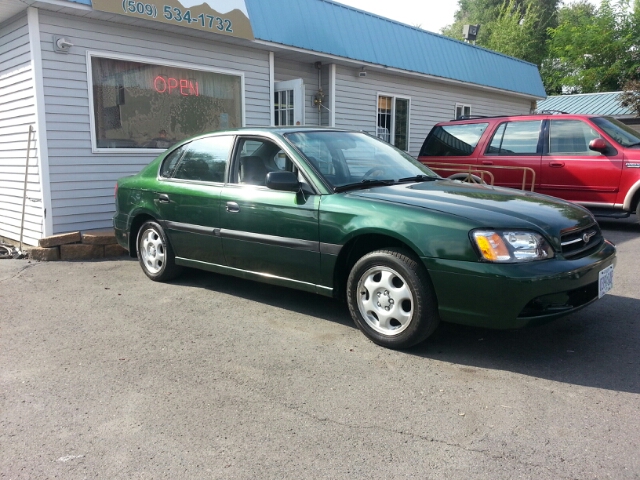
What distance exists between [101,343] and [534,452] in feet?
10.1

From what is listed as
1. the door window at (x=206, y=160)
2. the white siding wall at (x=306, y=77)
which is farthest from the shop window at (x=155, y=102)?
the door window at (x=206, y=160)

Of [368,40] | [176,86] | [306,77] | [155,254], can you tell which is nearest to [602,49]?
[368,40]

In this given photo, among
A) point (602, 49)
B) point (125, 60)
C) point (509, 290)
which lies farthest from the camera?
point (602, 49)

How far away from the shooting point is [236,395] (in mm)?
3195

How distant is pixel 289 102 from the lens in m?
10.5

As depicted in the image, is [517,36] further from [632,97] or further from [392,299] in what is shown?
[392,299]

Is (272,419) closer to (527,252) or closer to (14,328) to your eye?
(527,252)

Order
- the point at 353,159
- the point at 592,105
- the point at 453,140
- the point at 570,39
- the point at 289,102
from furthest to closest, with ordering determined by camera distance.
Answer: the point at 570,39, the point at 592,105, the point at 289,102, the point at 453,140, the point at 353,159

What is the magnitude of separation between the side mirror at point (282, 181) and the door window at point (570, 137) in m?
5.92

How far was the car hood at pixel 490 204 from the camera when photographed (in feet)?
11.6

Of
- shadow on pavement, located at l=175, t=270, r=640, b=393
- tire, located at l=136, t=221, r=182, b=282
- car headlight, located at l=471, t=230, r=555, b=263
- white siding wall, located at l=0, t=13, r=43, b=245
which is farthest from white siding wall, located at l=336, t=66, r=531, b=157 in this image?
car headlight, located at l=471, t=230, r=555, b=263

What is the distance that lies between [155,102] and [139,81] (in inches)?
15.5

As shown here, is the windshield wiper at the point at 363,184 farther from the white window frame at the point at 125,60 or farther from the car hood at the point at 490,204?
the white window frame at the point at 125,60

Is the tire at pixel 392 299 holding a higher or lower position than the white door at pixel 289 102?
lower
